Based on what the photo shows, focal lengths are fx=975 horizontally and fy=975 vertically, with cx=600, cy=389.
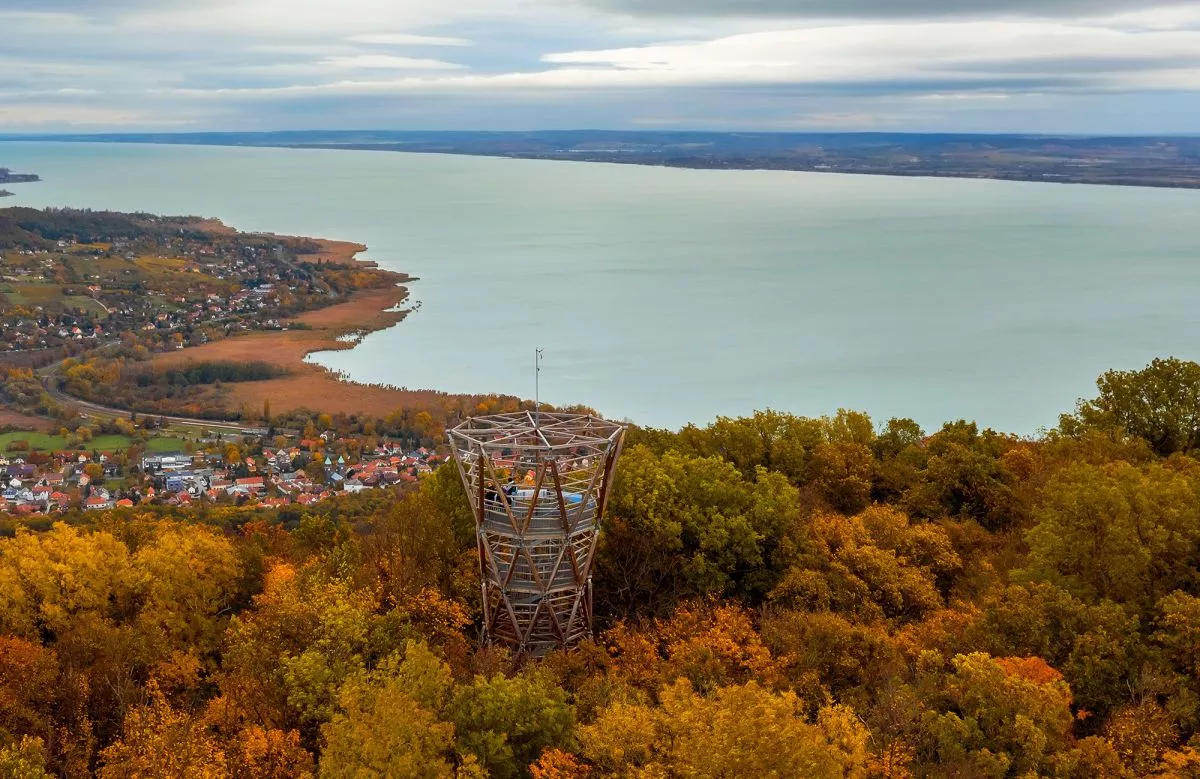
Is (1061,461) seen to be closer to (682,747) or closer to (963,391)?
(682,747)

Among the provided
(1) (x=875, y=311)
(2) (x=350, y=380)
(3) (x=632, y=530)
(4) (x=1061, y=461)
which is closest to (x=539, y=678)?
(3) (x=632, y=530)

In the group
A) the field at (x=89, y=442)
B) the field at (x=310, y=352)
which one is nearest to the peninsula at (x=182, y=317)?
the field at (x=310, y=352)

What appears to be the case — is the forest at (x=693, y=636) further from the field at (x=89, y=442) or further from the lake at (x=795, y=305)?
the field at (x=89, y=442)

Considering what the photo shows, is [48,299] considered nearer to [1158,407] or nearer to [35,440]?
[35,440]

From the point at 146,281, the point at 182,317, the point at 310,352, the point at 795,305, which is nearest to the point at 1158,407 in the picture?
the point at 795,305

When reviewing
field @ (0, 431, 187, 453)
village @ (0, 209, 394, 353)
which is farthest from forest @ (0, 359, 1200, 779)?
village @ (0, 209, 394, 353)

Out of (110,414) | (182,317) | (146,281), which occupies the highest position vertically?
→ (146,281)
